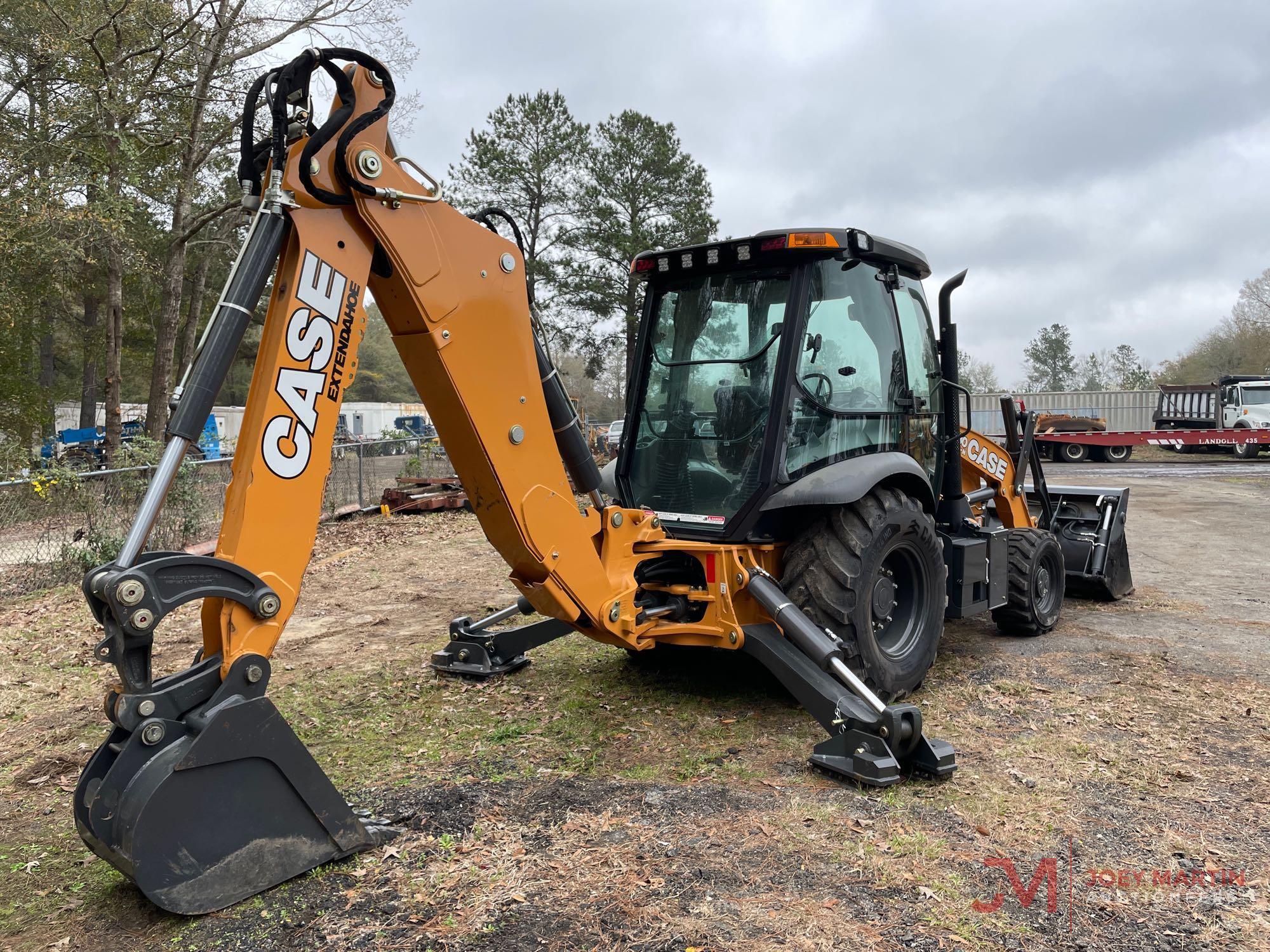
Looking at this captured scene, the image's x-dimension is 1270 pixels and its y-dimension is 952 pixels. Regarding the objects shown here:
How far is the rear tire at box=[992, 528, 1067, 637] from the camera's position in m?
6.45

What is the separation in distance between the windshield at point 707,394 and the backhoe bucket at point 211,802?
2469mm

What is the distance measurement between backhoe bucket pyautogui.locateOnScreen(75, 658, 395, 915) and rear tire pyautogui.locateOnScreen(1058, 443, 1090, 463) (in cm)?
2924

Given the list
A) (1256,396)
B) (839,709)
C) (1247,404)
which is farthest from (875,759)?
(1256,396)

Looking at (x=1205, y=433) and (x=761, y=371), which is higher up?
(x=761, y=371)

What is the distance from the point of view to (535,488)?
382cm

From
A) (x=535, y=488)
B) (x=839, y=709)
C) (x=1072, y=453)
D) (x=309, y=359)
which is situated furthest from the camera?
(x=1072, y=453)

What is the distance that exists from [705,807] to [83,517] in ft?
26.0

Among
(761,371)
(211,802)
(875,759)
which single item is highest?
(761,371)

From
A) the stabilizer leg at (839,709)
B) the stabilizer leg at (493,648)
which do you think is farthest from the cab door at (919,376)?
the stabilizer leg at (493,648)

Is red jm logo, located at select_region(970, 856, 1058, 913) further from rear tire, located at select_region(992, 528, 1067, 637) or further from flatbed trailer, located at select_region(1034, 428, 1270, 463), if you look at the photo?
flatbed trailer, located at select_region(1034, 428, 1270, 463)

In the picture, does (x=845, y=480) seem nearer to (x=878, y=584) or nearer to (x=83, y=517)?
(x=878, y=584)

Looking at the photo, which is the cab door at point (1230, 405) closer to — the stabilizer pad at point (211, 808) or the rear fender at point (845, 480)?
the rear fender at point (845, 480)

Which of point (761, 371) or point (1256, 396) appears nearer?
point (761, 371)

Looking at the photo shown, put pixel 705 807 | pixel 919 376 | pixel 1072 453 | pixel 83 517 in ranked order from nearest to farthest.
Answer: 1. pixel 705 807
2. pixel 919 376
3. pixel 83 517
4. pixel 1072 453
